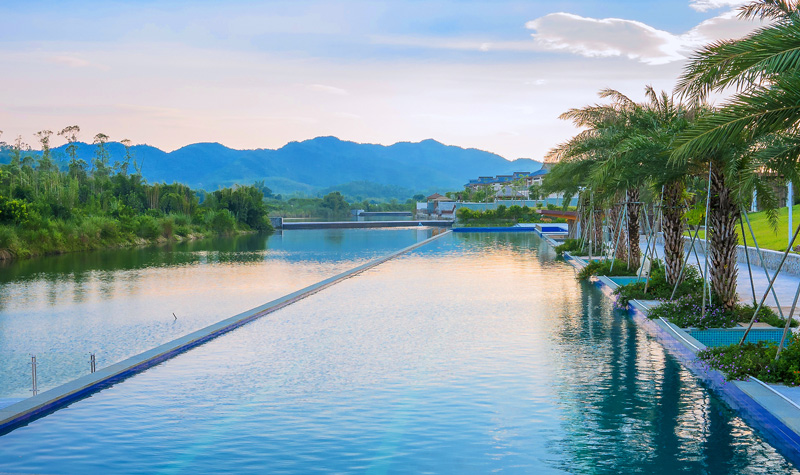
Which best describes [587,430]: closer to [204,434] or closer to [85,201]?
[204,434]

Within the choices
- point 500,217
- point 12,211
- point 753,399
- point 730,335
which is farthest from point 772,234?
point 500,217

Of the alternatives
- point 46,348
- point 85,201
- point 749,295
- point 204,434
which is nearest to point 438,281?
point 749,295

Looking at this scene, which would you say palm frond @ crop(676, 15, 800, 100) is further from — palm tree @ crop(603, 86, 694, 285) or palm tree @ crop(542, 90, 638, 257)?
palm tree @ crop(542, 90, 638, 257)

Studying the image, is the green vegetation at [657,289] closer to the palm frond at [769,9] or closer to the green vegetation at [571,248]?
the palm frond at [769,9]

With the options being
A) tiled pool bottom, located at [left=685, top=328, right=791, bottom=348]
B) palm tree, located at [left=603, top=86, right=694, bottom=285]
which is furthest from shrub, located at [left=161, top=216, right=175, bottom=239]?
tiled pool bottom, located at [left=685, top=328, right=791, bottom=348]

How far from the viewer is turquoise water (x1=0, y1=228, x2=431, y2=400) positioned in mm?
12211

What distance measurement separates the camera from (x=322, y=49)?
36.8 meters

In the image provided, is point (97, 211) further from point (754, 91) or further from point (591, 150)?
point (754, 91)

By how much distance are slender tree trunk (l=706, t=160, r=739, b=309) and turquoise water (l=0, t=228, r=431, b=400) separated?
1026 cm

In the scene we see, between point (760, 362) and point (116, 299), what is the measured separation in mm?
16285

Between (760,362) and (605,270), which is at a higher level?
(605,270)

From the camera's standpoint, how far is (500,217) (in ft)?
246

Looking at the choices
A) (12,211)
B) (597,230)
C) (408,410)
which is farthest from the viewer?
(12,211)

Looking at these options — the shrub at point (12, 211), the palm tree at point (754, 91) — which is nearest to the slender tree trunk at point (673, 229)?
the palm tree at point (754, 91)
